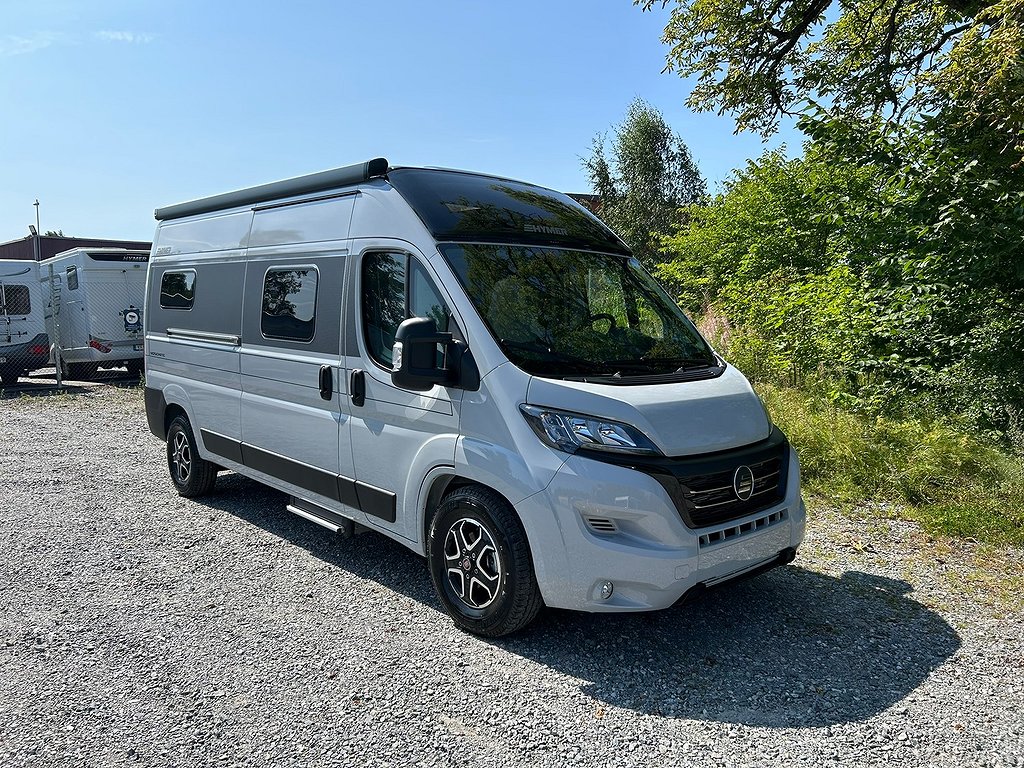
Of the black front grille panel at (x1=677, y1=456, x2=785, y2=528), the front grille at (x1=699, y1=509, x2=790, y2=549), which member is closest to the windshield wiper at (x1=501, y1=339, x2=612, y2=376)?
the black front grille panel at (x1=677, y1=456, x2=785, y2=528)

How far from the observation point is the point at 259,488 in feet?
24.1

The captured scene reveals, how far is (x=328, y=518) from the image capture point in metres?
5.09

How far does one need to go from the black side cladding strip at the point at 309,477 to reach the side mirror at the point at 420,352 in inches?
34.8

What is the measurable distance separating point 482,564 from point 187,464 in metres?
4.06

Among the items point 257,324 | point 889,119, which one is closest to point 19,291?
point 257,324

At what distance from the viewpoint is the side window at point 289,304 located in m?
5.11

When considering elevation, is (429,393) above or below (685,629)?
above

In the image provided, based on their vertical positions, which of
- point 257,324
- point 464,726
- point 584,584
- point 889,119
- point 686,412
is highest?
point 889,119

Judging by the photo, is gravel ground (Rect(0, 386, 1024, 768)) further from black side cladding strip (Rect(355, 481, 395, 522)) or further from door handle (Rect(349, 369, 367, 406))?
door handle (Rect(349, 369, 367, 406))

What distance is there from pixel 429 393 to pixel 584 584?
1.35m

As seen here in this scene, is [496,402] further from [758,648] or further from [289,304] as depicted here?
[289,304]

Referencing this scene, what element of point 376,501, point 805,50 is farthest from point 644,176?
point 376,501

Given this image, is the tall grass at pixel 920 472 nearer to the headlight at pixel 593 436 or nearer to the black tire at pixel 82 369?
the headlight at pixel 593 436

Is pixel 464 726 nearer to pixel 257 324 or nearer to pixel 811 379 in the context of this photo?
pixel 257 324
